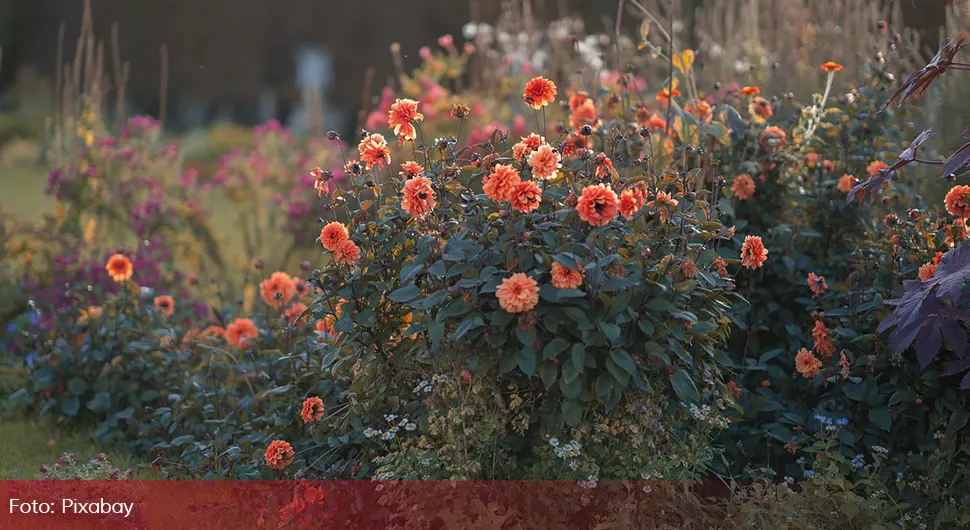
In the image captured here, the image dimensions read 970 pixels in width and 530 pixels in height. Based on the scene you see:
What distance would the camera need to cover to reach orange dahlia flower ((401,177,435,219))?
221 centimetres

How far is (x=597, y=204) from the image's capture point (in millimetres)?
2064

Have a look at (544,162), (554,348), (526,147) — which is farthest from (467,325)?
(526,147)

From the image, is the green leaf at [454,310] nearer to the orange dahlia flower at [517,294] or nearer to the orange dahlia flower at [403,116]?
the orange dahlia flower at [517,294]

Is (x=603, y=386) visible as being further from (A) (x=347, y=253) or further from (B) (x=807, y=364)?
(B) (x=807, y=364)

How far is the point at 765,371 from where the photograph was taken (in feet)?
9.73

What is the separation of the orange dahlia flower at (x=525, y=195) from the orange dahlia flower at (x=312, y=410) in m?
0.82

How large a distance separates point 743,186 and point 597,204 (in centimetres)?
106

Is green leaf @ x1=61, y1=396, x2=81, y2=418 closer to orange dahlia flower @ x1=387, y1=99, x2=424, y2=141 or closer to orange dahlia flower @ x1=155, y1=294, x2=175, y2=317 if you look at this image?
orange dahlia flower @ x1=155, y1=294, x2=175, y2=317

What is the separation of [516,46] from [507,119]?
0.43 metres

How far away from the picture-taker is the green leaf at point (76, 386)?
329cm

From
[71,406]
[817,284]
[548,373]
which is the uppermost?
[548,373]

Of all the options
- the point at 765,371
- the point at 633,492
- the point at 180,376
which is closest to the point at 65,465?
the point at 180,376

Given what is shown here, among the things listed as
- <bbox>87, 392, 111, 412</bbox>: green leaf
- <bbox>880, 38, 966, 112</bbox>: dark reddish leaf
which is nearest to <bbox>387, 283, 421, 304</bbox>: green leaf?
<bbox>880, 38, 966, 112</bbox>: dark reddish leaf

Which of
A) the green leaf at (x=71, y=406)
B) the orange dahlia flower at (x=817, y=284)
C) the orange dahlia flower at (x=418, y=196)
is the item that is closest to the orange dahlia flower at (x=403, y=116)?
the orange dahlia flower at (x=418, y=196)
